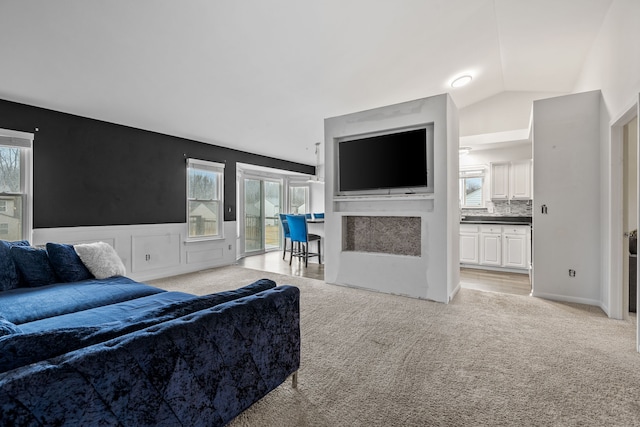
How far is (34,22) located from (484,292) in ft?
17.9

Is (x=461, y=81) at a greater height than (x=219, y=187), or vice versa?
(x=461, y=81)

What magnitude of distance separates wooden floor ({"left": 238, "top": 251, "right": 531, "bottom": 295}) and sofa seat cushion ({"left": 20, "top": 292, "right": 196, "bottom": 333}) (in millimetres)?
2800

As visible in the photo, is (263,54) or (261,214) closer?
(263,54)

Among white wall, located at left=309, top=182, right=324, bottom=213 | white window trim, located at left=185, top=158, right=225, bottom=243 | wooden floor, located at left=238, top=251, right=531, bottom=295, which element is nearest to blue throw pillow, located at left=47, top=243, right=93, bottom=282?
white window trim, located at left=185, top=158, right=225, bottom=243

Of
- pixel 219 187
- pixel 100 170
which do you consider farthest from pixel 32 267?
pixel 219 187

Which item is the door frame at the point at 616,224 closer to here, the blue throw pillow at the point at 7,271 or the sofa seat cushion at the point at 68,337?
the sofa seat cushion at the point at 68,337

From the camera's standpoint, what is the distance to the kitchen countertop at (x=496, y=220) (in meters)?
5.23

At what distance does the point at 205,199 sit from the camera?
567 centimetres

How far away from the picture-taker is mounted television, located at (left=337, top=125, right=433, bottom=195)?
3.82 m

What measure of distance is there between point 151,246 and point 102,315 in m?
3.01

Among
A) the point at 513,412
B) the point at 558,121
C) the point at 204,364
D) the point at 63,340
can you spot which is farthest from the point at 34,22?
the point at 558,121

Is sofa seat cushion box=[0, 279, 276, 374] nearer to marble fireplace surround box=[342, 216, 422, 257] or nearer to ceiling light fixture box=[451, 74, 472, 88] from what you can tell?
marble fireplace surround box=[342, 216, 422, 257]

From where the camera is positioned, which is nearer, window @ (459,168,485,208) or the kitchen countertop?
the kitchen countertop

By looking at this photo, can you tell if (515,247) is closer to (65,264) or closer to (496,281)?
(496,281)
